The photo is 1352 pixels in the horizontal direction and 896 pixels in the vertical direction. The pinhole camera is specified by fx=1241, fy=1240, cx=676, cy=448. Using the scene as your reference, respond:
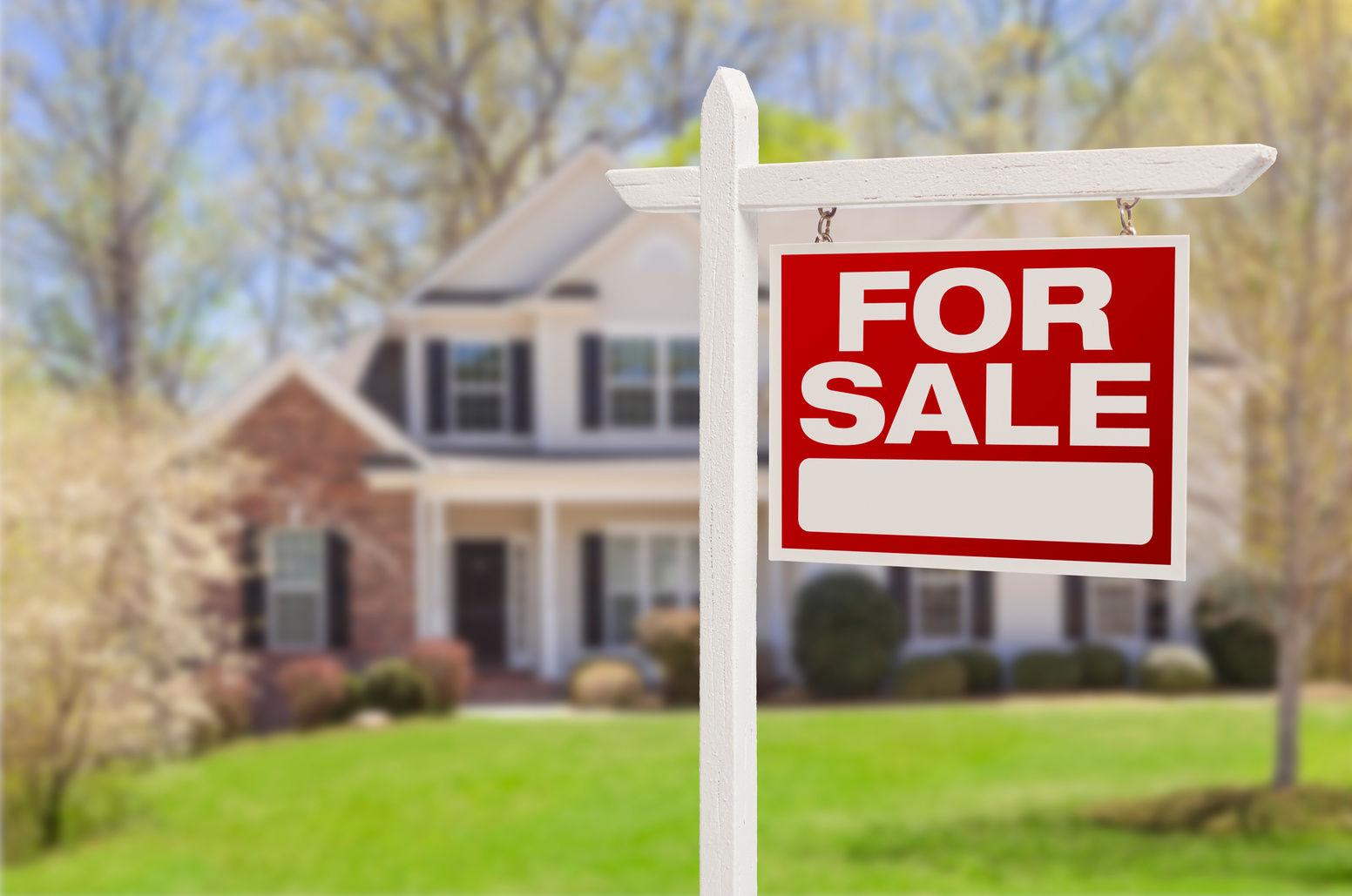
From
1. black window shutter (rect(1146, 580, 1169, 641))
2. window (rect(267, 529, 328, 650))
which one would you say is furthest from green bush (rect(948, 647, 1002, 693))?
window (rect(267, 529, 328, 650))

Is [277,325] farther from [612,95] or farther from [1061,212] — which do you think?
[1061,212]

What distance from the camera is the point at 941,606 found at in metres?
18.6

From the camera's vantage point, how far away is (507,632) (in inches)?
741

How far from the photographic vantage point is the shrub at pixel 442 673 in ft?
52.7

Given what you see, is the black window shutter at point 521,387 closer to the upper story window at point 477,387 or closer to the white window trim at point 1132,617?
the upper story window at point 477,387

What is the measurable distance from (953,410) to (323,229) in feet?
84.2

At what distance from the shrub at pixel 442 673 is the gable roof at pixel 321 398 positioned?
2.59 m

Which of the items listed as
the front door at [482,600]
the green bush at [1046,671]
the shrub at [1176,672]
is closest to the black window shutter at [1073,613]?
the green bush at [1046,671]

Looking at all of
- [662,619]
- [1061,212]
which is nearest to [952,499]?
[1061,212]

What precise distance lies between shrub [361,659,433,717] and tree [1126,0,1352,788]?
390 inches

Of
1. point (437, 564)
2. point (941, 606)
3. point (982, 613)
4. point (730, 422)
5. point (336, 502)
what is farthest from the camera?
point (941, 606)

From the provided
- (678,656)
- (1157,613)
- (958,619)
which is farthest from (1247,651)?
(678,656)

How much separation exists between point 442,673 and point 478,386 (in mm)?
4848

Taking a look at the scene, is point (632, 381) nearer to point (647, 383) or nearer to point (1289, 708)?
point (647, 383)
